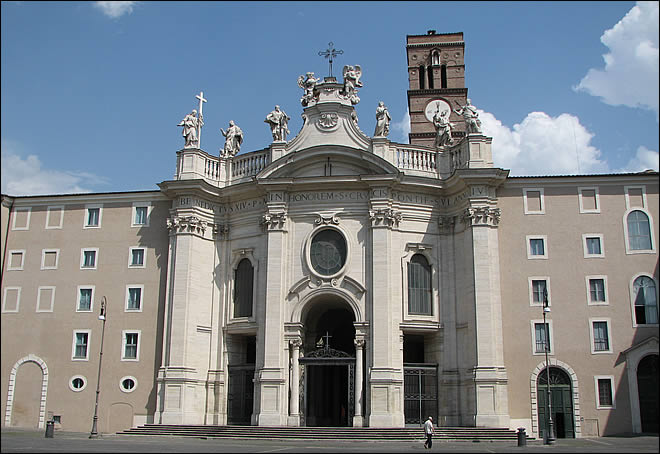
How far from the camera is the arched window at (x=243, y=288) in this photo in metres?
42.3

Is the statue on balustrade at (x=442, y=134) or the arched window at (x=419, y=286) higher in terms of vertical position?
the statue on balustrade at (x=442, y=134)

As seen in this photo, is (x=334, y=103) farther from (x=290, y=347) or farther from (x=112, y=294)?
(x=112, y=294)

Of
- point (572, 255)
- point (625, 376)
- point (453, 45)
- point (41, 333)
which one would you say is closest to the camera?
point (625, 376)

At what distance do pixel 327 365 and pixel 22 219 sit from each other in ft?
70.1

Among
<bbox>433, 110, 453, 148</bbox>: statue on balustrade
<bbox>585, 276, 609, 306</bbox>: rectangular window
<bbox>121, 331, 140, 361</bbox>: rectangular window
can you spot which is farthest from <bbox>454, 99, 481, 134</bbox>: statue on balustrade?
<bbox>121, 331, 140, 361</bbox>: rectangular window

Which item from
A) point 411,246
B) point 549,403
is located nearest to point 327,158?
point 411,246

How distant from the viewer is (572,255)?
39469 millimetres

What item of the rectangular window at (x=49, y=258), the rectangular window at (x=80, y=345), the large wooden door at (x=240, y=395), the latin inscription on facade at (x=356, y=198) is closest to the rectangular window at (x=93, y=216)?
the rectangular window at (x=49, y=258)

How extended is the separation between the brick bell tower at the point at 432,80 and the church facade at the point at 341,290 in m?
20.4

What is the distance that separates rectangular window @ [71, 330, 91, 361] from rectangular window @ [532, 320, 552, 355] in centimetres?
2578

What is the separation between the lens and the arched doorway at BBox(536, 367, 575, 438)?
37.3 metres

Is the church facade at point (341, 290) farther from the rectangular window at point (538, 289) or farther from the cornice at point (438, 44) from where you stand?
the cornice at point (438, 44)

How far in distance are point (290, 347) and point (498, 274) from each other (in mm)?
12447

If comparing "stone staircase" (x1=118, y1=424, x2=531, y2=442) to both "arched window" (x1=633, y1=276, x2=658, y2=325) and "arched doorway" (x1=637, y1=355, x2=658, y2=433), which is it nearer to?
"arched doorway" (x1=637, y1=355, x2=658, y2=433)
